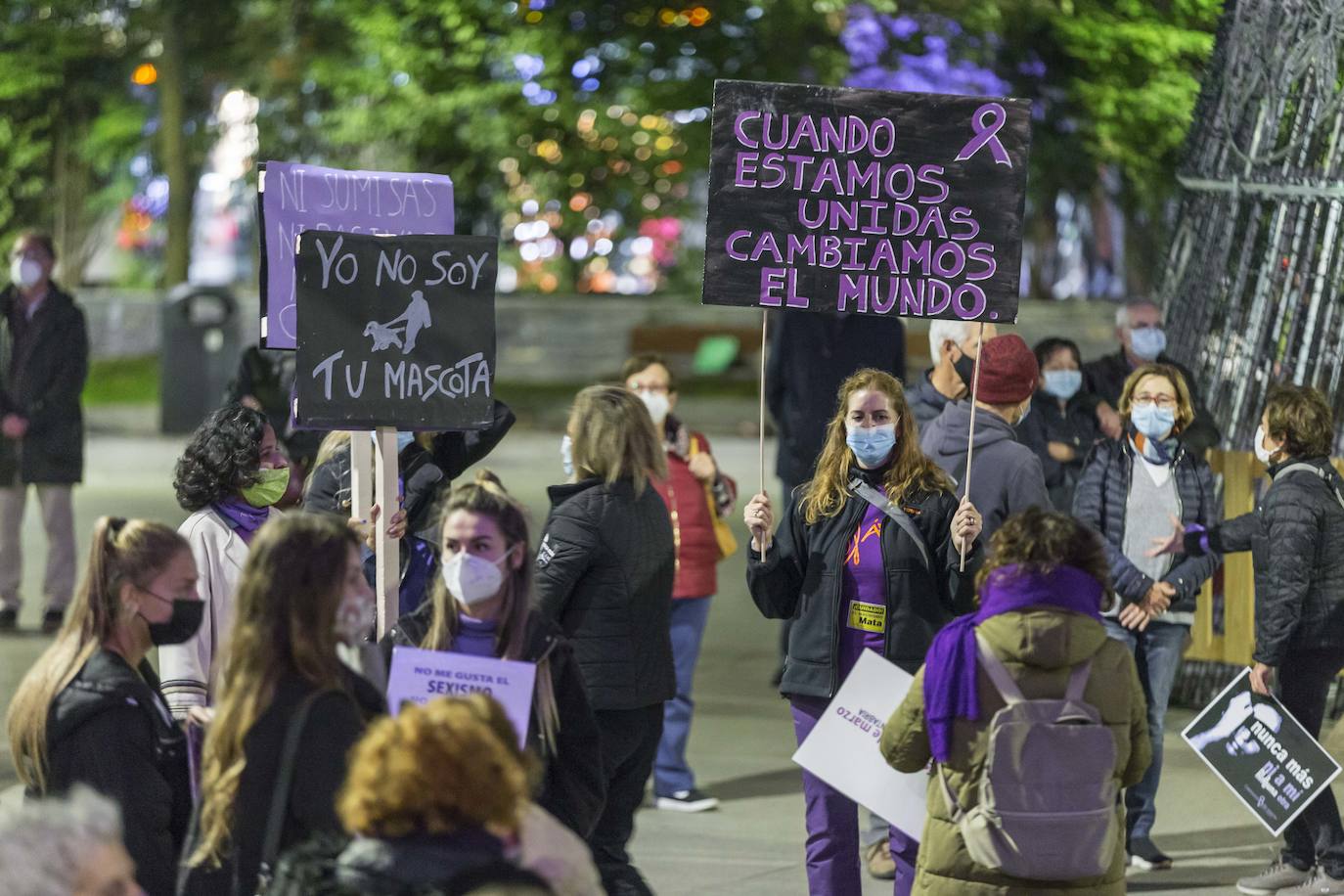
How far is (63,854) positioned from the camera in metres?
3.14

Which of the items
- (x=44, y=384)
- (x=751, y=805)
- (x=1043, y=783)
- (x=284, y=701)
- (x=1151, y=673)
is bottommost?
(x=751, y=805)

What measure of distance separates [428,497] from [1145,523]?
2.49 metres

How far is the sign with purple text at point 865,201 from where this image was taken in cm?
642

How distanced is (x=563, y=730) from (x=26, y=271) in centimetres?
705

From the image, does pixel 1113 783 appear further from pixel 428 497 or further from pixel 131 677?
pixel 428 497

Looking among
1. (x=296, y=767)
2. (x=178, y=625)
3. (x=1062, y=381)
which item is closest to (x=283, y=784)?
(x=296, y=767)

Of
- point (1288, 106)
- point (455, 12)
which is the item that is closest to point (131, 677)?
point (1288, 106)

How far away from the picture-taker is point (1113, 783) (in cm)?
453

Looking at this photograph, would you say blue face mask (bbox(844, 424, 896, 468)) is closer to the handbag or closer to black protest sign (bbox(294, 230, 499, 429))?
black protest sign (bbox(294, 230, 499, 429))

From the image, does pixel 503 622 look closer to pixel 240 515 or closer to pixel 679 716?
pixel 240 515

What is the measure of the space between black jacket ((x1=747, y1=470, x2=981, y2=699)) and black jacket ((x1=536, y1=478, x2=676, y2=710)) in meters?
0.43

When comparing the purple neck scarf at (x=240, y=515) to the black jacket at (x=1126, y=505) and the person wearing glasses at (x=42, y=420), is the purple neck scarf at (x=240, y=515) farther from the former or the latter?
the person wearing glasses at (x=42, y=420)

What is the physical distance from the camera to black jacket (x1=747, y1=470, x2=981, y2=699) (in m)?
5.91

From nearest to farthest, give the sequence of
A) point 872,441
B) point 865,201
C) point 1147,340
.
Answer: point 872,441 → point 865,201 → point 1147,340
